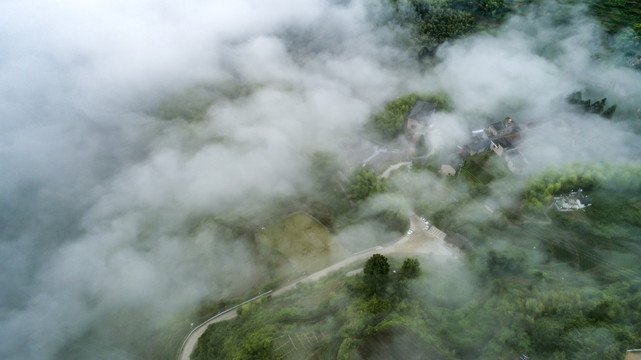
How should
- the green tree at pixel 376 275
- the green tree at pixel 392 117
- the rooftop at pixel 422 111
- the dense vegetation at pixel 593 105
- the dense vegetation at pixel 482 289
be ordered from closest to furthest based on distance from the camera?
the dense vegetation at pixel 482 289
the green tree at pixel 376 275
the dense vegetation at pixel 593 105
the rooftop at pixel 422 111
the green tree at pixel 392 117

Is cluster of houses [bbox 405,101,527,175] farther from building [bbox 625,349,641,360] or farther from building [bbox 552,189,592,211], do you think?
building [bbox 625,349,641,360]

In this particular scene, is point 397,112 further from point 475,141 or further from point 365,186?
point 365,186

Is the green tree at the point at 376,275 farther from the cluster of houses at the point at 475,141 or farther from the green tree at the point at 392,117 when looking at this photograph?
the green tree at the point at 392,117

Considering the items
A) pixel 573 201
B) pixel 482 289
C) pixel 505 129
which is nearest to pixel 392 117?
pixel 505 129

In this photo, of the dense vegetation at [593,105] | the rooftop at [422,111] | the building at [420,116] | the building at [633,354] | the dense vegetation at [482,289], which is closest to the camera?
the building at [633,354]

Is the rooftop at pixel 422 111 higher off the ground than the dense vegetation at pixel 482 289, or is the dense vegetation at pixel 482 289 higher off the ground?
the rooftop at pixel 422 111

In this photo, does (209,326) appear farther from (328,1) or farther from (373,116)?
(328,1)

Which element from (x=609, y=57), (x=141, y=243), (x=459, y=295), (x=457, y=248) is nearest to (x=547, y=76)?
(x=609, y=57)

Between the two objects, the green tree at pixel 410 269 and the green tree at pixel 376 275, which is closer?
the green tree at pixel 376 275

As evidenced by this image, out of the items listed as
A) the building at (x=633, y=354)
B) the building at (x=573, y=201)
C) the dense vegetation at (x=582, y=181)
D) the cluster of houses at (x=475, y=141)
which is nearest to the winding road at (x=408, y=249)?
the cluster of houses at (x=475, y=141)
